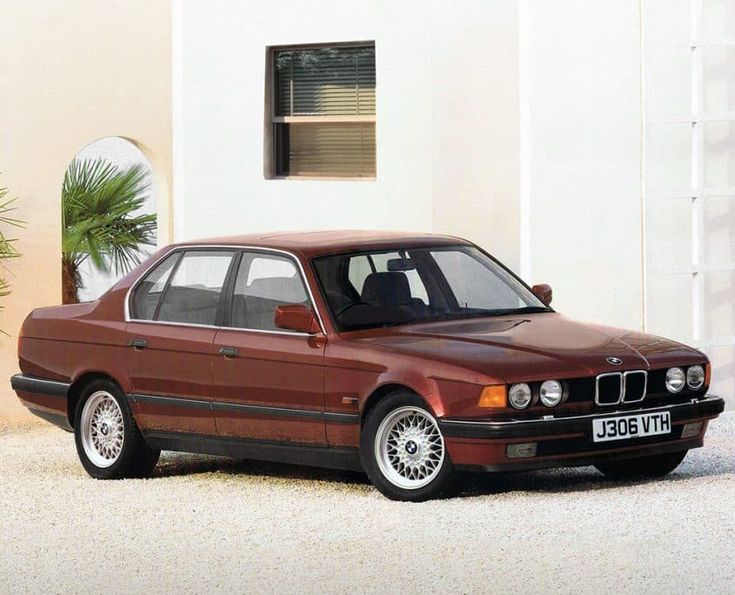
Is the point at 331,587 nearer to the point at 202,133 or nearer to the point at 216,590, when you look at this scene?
the point at 216,590

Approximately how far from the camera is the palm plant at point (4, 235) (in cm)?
1559

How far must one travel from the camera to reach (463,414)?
9.46 m

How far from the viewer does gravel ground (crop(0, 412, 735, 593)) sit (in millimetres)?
7793

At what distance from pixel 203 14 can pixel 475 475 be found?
7.11 metres

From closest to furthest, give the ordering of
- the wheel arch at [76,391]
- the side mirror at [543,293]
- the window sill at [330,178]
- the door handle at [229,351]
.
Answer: the door handle at [229,351] < the side mirror at [543,293] < the wheel arch at [76,391] < the window sill at [330,178]

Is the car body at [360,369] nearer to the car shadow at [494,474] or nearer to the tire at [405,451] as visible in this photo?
the tire at [405,451]

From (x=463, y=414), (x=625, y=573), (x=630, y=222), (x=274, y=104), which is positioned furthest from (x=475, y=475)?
(x=274, y=104)

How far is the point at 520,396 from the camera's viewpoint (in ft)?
31.0

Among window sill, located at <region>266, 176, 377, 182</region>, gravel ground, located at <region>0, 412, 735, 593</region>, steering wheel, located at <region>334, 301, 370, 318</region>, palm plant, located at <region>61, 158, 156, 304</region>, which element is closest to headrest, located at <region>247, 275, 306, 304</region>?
steering wheel, located at <region>334, 301, 370, 318</region>

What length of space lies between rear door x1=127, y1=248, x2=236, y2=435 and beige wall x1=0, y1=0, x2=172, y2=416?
4.49 m

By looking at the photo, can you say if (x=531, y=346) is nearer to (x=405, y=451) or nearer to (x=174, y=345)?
(x=405, y=451)

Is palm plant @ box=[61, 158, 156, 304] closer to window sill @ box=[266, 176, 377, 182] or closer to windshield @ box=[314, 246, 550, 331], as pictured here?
window sill @ box=[266, 176, 377, 182]

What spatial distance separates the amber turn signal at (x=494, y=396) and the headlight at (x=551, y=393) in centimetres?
22

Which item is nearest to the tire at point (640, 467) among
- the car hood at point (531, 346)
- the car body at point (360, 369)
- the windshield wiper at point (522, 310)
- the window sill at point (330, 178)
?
the car body at point (360, 369)
